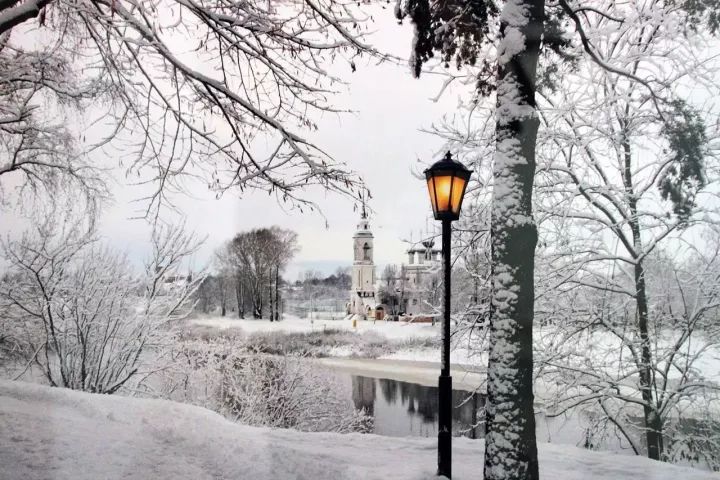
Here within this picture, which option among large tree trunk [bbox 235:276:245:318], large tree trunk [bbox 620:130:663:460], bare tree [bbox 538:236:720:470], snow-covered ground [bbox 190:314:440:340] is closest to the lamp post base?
bare tree [bbox 538:236:720:470]

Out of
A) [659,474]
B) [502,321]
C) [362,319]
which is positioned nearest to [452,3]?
[502,321]

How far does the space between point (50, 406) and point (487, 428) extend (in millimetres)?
3125

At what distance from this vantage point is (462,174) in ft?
10.5

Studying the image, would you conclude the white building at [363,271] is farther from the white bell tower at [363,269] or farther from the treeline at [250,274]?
the treeline at [250,274]

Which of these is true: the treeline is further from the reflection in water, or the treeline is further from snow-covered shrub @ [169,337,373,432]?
the reflection in water

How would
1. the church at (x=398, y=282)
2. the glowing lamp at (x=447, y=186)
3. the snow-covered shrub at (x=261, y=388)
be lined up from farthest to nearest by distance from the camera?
the snow-covered shrub at (x=261, y=388) < the church at (x=398, y=282) < the glowing lamp at (x=447, y=186)

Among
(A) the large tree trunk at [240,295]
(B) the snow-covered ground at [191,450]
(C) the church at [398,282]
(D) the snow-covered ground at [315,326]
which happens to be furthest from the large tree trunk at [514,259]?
(A) the large tree trunk at [240,295]

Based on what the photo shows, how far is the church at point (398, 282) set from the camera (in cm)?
554

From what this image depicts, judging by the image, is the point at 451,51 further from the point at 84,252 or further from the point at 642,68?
the point at 84,252

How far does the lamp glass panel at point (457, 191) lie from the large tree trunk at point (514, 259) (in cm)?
29

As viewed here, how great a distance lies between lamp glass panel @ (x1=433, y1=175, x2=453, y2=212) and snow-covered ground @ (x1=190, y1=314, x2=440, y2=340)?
4.56 m

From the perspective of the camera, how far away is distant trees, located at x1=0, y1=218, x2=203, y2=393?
5.66 meters

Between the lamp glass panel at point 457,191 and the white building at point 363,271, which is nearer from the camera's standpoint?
the lamp glass panel at point 457,191

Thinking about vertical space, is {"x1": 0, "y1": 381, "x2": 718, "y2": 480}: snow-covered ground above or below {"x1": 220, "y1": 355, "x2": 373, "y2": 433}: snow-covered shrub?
above
